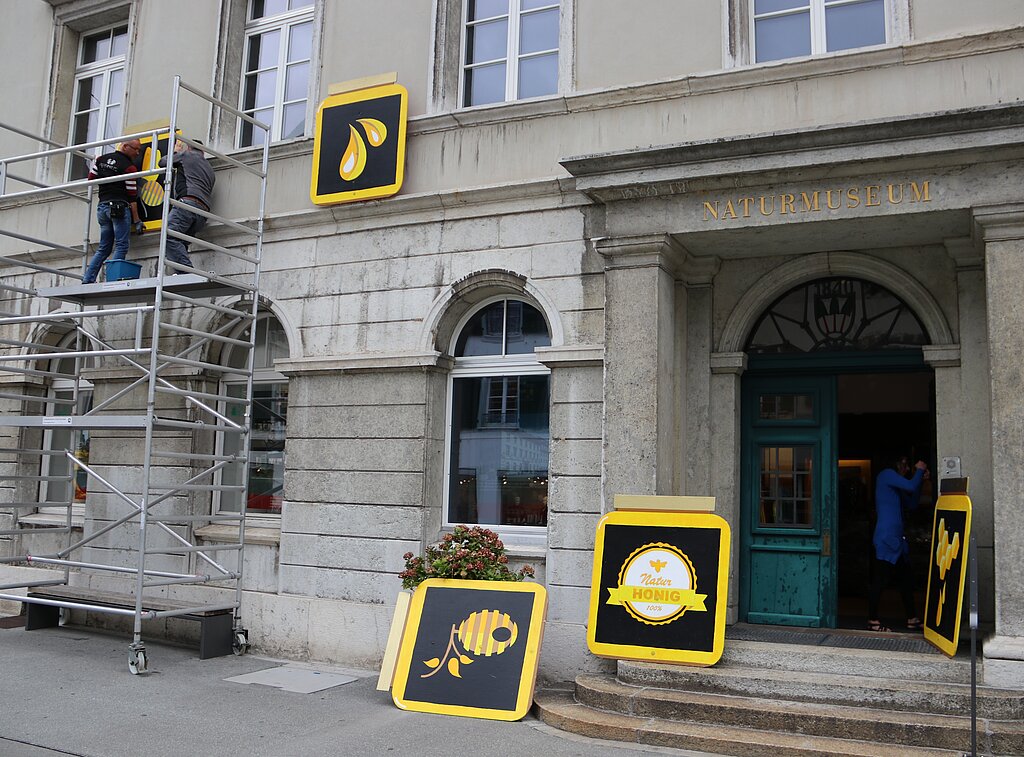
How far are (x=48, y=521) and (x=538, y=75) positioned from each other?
8169 mm

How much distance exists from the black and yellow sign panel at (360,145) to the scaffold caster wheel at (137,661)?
4.81m

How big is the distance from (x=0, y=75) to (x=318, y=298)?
700cm

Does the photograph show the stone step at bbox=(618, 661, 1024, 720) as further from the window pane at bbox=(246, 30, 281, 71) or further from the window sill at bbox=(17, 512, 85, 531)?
the window pane at bbox=(246, 30, 281, 71)

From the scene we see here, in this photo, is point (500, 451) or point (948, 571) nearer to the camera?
point (948, 571)

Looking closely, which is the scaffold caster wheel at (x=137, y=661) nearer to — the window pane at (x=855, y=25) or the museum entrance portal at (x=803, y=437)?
the museum entrance portal at (x=803, y=437)

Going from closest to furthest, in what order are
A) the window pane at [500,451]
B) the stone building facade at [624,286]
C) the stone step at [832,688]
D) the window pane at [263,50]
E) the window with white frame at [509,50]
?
the stone step at [832,688], the stone building facade at [624,286], the window pane at [500,451], the window with white frame at [509,50], the window pane at [263,50]

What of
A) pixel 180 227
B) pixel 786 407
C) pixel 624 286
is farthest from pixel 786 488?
pixel 180 227

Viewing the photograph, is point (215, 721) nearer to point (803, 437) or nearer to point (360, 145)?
point (803, 437)

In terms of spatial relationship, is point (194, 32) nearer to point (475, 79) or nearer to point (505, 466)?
point (475, 79)

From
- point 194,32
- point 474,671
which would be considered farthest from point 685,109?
point 194,32

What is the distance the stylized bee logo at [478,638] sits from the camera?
752 cm

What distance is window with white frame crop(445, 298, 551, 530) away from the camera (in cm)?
928

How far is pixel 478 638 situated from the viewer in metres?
7.59

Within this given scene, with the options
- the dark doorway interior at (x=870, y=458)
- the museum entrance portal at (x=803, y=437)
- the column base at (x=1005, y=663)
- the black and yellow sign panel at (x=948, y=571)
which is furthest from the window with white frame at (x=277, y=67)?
the column base at (x=1005, y=663)
